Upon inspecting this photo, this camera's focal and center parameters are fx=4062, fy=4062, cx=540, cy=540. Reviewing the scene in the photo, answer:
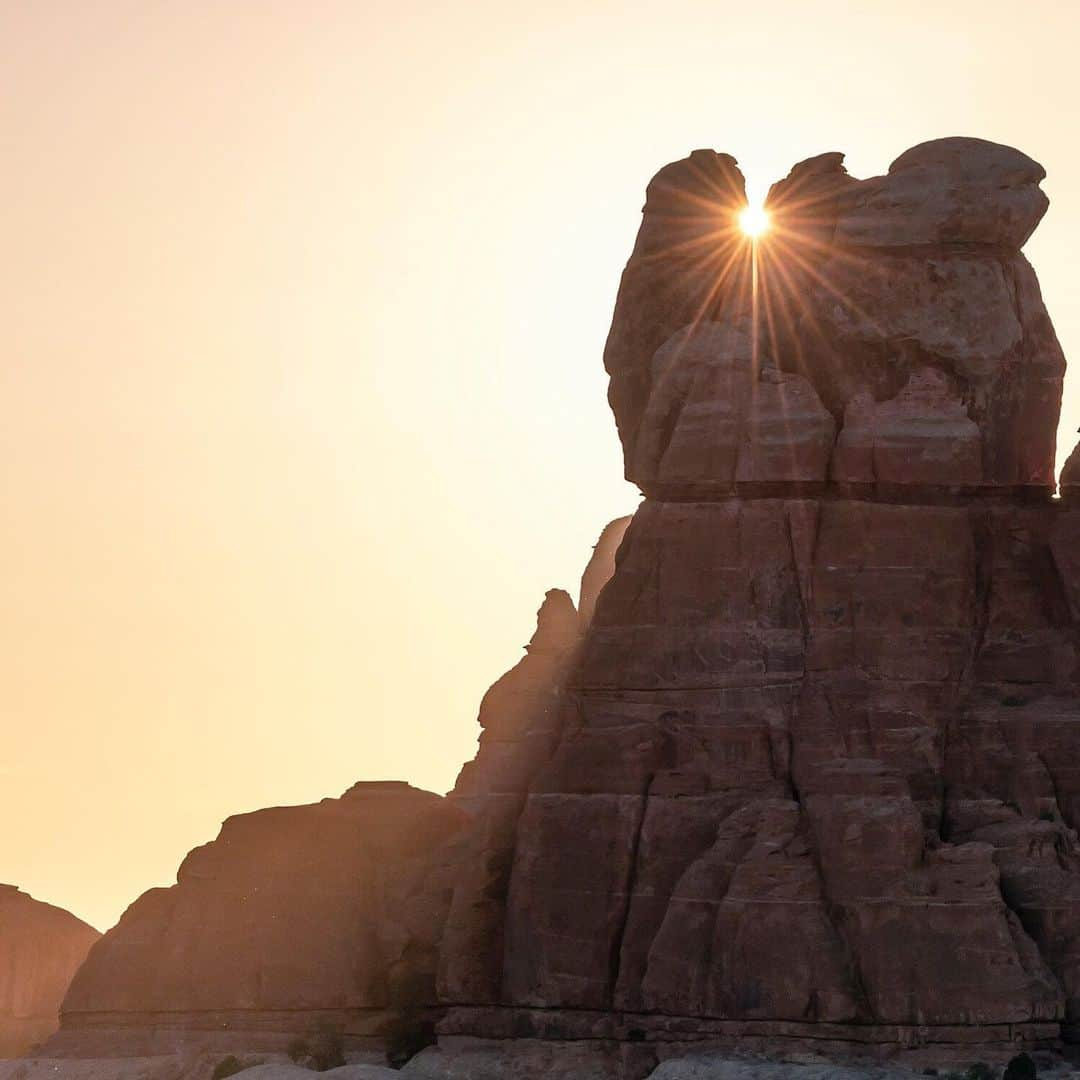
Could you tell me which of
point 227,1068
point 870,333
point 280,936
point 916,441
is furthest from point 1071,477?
point 227,1068

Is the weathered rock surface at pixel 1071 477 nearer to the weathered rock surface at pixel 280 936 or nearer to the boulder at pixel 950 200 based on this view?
the boulder at pixel 950 200

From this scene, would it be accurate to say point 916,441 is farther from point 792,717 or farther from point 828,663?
point 792,717

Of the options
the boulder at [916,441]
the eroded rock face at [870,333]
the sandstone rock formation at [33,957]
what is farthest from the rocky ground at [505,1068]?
the boulder at [916,441]

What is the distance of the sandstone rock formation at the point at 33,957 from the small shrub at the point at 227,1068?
18.0 meters

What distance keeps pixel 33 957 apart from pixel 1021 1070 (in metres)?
46.6

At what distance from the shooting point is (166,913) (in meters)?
133

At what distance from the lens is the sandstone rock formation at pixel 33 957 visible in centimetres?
14512

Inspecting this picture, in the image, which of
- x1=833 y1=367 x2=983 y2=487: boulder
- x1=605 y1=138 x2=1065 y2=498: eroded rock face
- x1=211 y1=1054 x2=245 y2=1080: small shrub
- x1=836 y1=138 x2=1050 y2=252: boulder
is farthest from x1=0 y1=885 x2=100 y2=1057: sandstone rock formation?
x1=836 y1=138 x2=1050 y2=252: boulder

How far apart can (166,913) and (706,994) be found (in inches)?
906

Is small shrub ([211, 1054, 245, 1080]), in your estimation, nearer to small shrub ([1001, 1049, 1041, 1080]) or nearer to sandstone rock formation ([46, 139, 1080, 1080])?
sandstone rock formation ([46, 139, 1080, 1080])

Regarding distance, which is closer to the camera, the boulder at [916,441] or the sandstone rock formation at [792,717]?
the sandstone rock formation at [792,717]

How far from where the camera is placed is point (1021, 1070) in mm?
112375

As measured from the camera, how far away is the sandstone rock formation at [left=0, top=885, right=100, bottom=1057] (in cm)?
14512

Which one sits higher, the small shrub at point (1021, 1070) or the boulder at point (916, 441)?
the boulder at point (916, 441)
